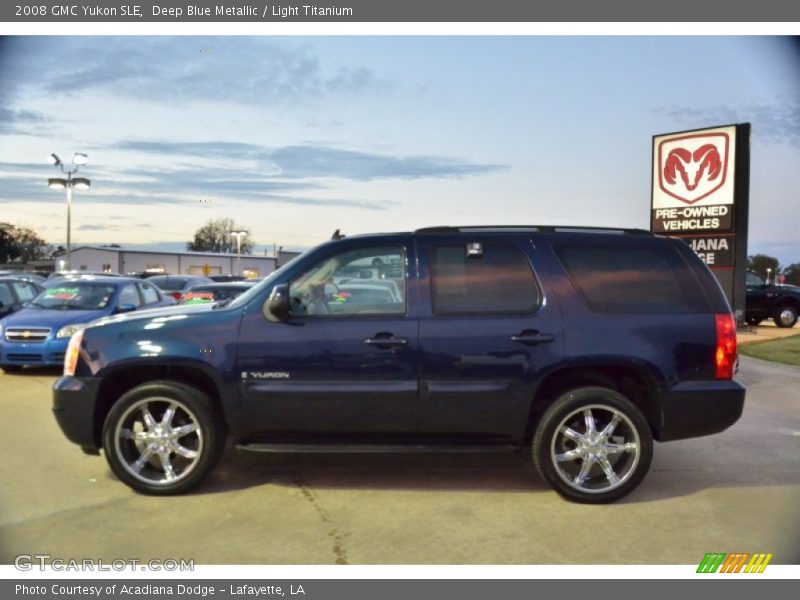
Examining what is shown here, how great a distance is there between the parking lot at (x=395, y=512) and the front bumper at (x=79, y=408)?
0.41m

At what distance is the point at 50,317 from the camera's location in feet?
34.3

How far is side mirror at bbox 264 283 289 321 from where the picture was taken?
4688 mm

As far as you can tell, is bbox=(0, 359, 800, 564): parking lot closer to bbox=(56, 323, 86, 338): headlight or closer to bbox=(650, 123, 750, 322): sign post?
bbox=(56, 323, 86, 338): headlight

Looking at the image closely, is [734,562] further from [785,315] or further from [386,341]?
[785,315]

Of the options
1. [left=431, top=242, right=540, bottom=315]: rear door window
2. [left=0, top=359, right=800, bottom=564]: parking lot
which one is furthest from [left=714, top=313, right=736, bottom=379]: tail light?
[left=431, top=242, right=540, bottom=315]: rear door window

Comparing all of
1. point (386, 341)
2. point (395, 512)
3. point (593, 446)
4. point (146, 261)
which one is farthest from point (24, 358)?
point (146, 261)

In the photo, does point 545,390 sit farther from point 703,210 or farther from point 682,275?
point 703,210

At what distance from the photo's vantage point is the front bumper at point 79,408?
489 centimetres

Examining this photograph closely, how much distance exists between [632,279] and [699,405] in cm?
97

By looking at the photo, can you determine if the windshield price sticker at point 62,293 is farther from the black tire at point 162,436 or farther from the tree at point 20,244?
the tree at point 20,244

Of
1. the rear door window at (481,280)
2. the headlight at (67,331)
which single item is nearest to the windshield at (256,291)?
the rear door window at (481,280)

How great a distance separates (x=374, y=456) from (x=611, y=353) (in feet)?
7.01

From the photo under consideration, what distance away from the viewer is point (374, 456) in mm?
5793

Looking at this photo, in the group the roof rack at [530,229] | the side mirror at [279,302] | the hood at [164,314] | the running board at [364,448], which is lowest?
the running board at [364,448]
